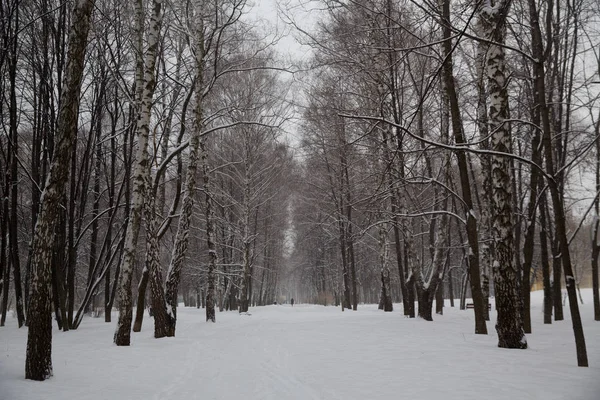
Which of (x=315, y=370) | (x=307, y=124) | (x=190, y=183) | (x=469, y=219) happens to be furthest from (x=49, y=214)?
(x=307, y=124)

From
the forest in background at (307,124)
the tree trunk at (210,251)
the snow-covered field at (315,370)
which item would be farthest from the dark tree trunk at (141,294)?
the tree trunk at (210,251)

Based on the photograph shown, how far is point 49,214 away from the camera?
16.9 ft

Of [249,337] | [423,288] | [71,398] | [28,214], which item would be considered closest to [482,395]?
[71,398]

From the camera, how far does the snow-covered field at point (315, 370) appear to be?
4.13m

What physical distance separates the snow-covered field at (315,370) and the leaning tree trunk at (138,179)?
0.62m

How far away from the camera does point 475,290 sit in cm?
902

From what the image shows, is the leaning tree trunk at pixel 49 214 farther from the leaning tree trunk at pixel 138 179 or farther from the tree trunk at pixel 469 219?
the tree trunk at pixel 469 219

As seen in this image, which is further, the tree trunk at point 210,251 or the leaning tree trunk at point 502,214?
the tree trunk at point 210,251

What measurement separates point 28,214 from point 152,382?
72.0 feet

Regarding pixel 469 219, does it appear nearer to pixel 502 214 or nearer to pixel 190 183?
pixel 502 214

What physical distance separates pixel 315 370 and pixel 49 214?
409 cm

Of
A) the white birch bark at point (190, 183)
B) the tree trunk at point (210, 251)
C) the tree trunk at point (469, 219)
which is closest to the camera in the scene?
the tree trunk at point (469, 219)

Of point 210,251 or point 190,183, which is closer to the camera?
point 190,183

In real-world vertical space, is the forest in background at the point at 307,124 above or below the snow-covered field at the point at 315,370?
above
